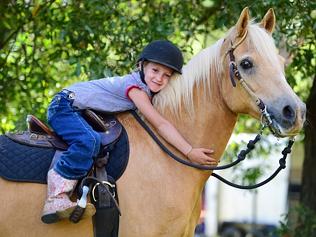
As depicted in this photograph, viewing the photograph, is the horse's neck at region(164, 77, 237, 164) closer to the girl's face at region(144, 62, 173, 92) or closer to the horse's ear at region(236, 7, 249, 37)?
the girl's face at region(144, 62, 173, 92)

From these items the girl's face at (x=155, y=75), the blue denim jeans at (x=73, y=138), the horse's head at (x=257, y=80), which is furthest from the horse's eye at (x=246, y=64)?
the blue denim jeans at (x=73, y=138)

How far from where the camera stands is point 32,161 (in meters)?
4.44

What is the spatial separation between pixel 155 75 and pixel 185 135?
1.44ft

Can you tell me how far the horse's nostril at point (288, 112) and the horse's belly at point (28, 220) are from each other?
1385 mm

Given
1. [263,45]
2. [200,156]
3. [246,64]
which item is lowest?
[200,156]

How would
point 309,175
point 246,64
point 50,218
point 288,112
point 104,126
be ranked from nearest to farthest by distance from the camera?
1. point 288,112
2. point 50,218
3. point 246,64
4. point 104,126
5. point 309,175

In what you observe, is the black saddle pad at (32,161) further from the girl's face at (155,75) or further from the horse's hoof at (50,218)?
the girl's face at (155,75)

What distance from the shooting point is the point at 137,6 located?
8102 millimetres

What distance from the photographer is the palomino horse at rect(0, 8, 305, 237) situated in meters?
4.35

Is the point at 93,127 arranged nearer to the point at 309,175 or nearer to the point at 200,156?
the point at 200,156

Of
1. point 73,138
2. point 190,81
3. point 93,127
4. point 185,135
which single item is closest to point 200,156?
point 185,135

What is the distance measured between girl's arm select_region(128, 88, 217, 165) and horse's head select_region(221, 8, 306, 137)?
1.21ft

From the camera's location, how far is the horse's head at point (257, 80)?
4.12 metres

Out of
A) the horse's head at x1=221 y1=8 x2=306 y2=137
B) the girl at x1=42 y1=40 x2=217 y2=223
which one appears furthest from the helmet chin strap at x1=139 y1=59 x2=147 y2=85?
the horse's head at x1=221 y1=8 x2=306 y2=137
